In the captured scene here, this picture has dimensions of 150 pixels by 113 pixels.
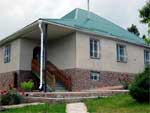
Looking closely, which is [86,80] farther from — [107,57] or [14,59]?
[14,59]

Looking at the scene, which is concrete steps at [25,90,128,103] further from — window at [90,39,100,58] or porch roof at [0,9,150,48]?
window at [90,39,100,58]

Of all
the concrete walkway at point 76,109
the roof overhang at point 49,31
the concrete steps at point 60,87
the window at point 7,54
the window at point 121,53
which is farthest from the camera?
the window at point 7,54

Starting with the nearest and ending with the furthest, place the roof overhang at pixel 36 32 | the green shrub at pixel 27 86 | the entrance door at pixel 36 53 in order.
A: the green shrub at pixel 27 86 < the roof overhang at pixel 36 32 < the entrance door at pixel 36 53

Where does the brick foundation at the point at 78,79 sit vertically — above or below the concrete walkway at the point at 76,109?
above

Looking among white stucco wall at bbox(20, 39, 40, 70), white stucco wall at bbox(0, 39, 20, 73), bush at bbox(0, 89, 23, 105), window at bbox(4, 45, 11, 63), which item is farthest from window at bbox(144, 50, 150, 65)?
bush at bbox(0, 89, 23, 105)

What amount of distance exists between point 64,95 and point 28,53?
9662 mm

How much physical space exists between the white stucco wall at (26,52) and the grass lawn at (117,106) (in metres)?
10.9

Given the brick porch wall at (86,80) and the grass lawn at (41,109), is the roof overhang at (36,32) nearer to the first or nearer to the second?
the brick porch wall at (86,80)

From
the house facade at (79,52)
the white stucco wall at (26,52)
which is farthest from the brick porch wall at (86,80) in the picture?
the white stucco wall at (26,52)

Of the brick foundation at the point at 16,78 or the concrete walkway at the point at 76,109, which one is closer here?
the concrete walkway at the point at 76,109

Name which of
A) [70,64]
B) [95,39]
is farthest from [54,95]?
[95,39]

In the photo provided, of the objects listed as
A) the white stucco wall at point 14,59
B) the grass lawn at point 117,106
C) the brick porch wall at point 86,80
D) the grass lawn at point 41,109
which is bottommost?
the grass lawn at point 41,109

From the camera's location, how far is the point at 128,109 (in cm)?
1307

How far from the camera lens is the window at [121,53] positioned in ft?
87.2
